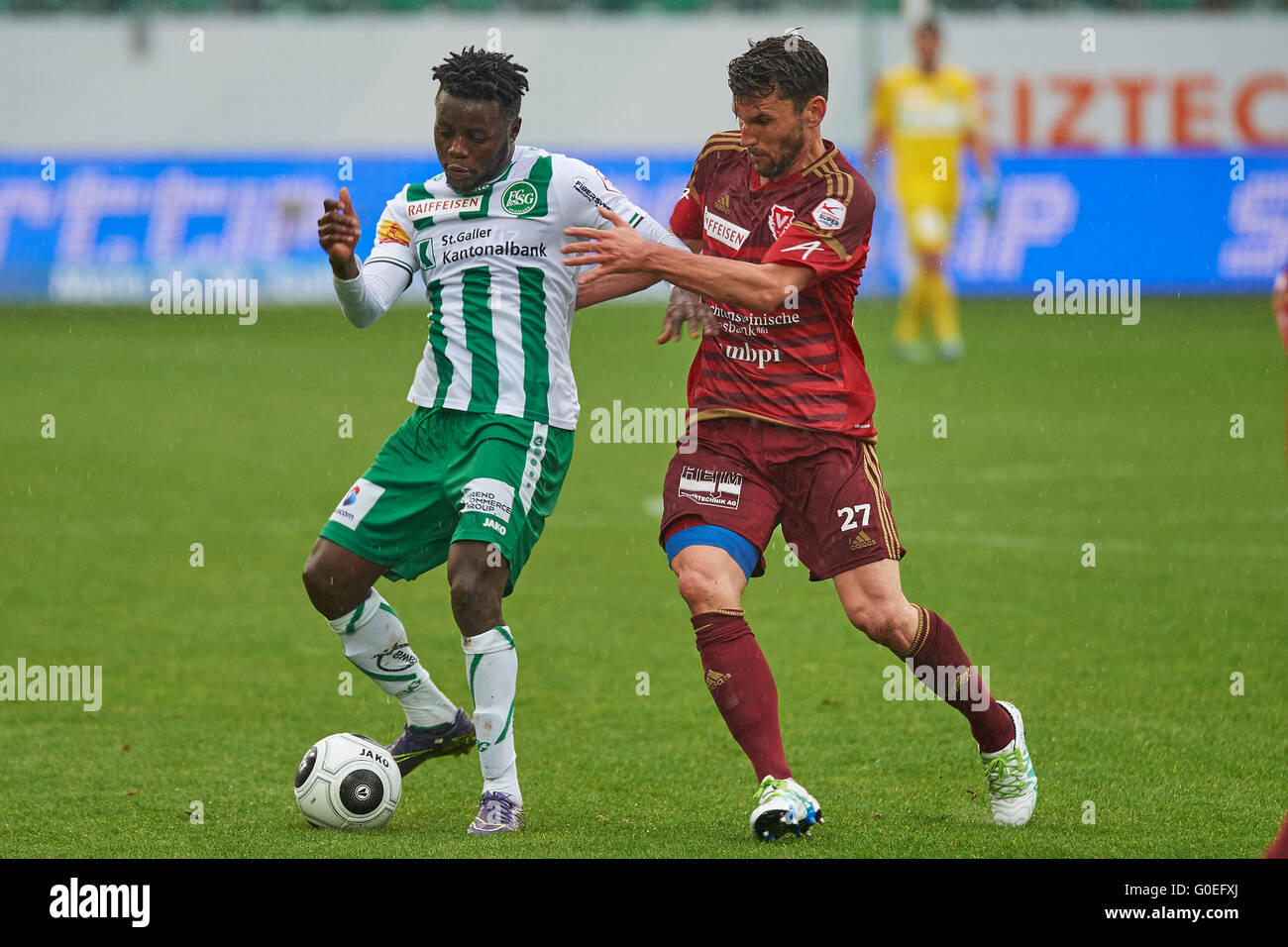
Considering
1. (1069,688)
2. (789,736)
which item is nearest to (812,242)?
(789,736)

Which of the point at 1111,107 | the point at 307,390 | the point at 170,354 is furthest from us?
the point at 1111,107

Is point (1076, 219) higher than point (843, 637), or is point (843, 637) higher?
point (1076, 219)

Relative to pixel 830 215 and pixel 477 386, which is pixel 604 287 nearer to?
pixel 477 386

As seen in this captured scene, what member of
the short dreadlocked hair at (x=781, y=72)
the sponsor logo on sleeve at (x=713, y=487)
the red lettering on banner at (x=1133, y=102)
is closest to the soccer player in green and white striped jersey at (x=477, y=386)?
the sponsor logo on sleeve at (x=713, y=487)

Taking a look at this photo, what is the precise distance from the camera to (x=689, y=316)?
5.32m

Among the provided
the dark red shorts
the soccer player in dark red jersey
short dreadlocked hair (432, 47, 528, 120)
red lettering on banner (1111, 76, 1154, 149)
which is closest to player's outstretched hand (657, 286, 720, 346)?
the soccer player in dark red jersey

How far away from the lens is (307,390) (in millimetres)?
15602

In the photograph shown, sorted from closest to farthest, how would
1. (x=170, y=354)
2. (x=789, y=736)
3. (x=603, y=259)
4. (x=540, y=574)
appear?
1. (x=603, y=259)
2. (x=789, y=736)
3. (x=540, y=574)
4. (x=170, y=354)

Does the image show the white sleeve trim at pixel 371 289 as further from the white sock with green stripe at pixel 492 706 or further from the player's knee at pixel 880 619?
the player's knee at pixel 880 619

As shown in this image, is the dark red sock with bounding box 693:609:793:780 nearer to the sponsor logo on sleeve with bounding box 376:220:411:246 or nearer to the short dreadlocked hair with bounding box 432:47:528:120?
the sponsor logo on sleeve with bounding box 376:220:411:246

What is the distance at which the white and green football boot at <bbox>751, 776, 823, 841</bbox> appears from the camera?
4.82m

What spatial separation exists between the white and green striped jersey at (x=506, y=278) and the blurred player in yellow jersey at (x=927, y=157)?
11741 mm

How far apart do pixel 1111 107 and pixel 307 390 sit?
12.5m

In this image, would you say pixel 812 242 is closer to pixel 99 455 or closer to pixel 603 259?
pixel 603 259
